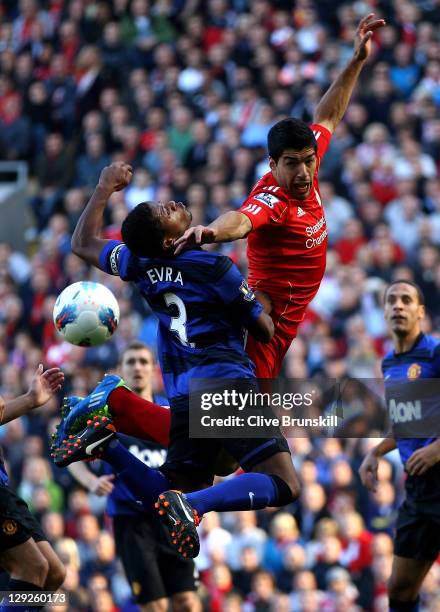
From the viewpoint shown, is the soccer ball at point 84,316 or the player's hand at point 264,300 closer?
the player's hand at point 264,300

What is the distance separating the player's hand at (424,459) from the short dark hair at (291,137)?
6.95 feet

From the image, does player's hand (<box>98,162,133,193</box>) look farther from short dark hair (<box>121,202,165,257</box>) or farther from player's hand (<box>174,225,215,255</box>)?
player's hand (<box>174,225,215,255</box>)

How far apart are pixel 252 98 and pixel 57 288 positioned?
3391 mm

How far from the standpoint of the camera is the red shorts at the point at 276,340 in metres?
8.23

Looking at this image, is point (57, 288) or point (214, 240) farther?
point (57, 288)

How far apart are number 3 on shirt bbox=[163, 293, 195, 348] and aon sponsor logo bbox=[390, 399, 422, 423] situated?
2.00 metres

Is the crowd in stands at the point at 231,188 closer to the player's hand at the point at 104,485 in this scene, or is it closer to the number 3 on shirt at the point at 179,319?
the player's hand at the point at 104,485

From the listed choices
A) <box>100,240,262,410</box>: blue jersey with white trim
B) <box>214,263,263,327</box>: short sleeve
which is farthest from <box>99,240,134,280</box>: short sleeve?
<box>214,263,263,327</box>: short sleeve

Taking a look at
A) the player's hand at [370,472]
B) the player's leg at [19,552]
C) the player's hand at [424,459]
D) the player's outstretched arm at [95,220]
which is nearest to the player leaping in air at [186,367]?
the player's outstretched arm at [95,220]

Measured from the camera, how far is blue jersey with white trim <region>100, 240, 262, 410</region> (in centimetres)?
764

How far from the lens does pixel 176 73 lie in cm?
1853

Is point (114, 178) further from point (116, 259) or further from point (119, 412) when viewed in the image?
point (119, 412)

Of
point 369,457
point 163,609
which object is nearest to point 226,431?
point 369,457

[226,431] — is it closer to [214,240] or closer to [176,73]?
[214,240]
